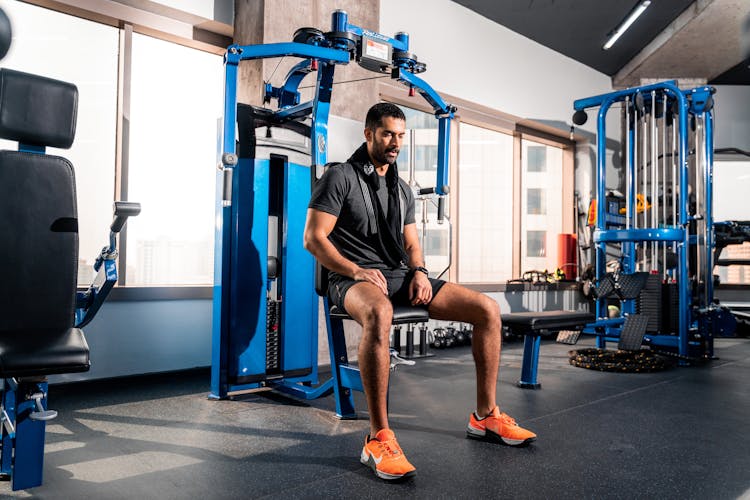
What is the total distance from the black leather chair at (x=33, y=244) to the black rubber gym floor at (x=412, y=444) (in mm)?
198

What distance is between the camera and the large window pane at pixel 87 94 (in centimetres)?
322

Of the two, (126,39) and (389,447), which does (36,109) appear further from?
(126,39)

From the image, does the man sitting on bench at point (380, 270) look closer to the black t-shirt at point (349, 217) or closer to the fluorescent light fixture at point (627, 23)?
the black t-shirt at point (349, 217)

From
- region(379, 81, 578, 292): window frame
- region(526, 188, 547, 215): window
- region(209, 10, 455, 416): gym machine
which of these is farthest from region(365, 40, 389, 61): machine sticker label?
region(526, 188, 547, 215): window

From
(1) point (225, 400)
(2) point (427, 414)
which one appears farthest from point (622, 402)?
(1) point (225, 400)

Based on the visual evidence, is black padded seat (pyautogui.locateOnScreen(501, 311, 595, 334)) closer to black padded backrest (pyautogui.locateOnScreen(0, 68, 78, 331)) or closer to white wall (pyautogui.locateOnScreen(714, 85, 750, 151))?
black padded backrest (pyautogui.locateOnScreen(0, 68, 78, 331))

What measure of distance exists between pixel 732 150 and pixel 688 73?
1.12 metres

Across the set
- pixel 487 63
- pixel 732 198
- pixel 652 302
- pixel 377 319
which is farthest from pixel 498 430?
pixel 732 198

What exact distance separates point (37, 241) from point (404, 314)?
1242 millimetres

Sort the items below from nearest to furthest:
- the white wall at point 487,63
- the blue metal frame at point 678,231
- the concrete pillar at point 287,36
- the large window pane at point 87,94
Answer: the large window pane at point 87,94 < the concrete pillar at point 287,36 < the blue metal frame at point 678,231 < the white wall at point 487,63

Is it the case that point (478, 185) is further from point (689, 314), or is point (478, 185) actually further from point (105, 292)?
point (105, 292)

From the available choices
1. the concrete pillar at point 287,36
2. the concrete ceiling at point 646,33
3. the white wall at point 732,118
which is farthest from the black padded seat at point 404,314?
the white wall at point 732,118

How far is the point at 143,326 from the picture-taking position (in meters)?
3.42

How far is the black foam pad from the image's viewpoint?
1733 millimetres
